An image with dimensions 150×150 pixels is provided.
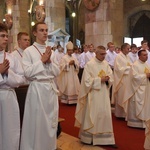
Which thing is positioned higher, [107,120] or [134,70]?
[134,70]

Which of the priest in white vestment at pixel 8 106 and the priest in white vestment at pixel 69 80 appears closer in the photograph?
the priest in white vestment at pixel 8 106

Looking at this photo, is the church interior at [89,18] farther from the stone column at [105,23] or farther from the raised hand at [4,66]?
the raised hand at [4,66]

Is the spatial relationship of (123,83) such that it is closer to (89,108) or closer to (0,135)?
(89,108)

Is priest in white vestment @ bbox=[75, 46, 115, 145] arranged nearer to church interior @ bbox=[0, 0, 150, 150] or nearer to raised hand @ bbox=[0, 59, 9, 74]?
church interior @ bbox=[0, 0, 150, 150]

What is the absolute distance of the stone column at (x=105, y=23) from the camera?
1039cm

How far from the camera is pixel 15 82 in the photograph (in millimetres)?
3646

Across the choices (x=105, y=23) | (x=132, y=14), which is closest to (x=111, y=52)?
(x=105, y=23)

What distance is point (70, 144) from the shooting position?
5.21 meters

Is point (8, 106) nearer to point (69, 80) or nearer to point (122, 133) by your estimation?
point (122, 133)

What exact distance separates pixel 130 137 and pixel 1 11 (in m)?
23.4

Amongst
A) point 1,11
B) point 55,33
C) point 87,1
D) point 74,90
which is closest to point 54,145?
point 74,90

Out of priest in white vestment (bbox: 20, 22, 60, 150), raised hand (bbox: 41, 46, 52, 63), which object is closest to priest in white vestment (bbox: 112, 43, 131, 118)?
priest in white vestment (bbox: 20, 22, 60, 150)

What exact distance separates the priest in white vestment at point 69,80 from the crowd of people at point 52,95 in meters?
1.89

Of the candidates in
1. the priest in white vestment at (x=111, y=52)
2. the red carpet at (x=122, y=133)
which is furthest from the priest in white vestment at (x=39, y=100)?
the priest in white vestment at (x=111, y=52)
